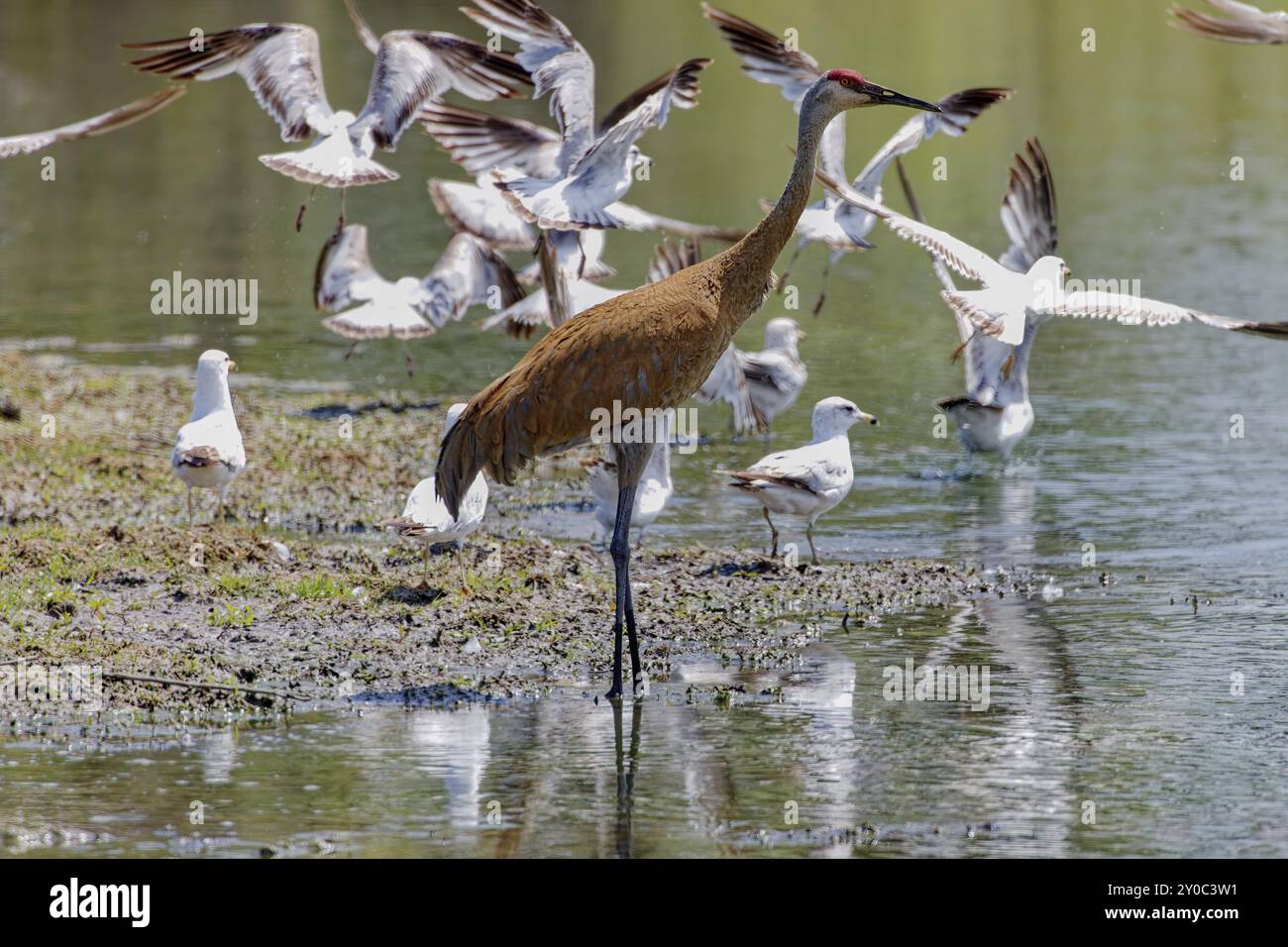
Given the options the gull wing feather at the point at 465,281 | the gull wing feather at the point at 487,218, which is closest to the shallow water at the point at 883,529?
the gull wing feather at the point at 465,281

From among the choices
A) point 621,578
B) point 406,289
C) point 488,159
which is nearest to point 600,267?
point 488,159

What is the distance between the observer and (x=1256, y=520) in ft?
37.1

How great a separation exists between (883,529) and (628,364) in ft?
11.4

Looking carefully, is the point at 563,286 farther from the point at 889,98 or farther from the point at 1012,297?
the point at 889,98

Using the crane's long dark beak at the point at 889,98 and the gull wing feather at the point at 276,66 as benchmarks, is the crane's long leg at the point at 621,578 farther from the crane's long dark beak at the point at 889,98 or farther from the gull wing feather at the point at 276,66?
the gull wing feather at the point at 276,66

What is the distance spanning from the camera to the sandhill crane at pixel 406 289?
13.8 m

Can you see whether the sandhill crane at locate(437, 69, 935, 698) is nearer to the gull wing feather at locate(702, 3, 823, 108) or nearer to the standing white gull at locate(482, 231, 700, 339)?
the standing white gull at locate(482, 231, 700, 339)

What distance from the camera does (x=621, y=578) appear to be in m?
8.55

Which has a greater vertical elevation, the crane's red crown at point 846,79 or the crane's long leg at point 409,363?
the crane's red crown at point 846,79

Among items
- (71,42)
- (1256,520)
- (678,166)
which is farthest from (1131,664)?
(71,42)

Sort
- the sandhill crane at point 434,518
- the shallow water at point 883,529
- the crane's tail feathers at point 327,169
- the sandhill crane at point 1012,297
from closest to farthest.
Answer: the shallow water at point 883,529 < the sandhill crane at point 434,518 < the sandhill crane at point 1012,297 < the crane's tail feathers at point 327,169

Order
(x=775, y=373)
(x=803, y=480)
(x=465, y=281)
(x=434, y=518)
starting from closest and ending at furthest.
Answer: (x=434, y=518) → (x=803, y=480) → (x=775, y=373) → (x=465, y=281)

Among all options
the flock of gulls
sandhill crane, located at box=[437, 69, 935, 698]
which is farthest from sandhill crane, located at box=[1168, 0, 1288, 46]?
sandhill crane, located at box=[437, 69, 935, 698]

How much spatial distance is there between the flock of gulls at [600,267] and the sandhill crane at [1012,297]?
2 centimetres
